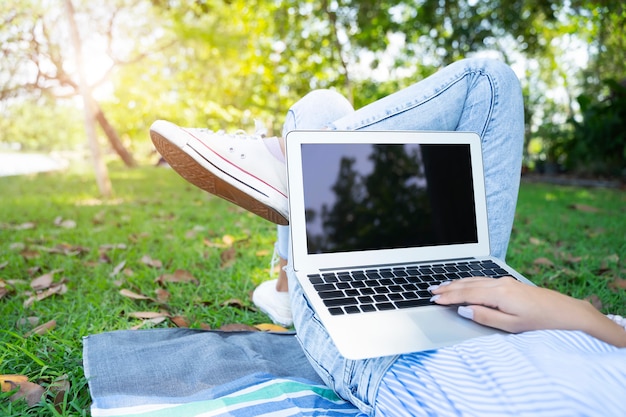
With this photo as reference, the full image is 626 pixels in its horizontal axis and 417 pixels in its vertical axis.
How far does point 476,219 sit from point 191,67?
13.4 metres

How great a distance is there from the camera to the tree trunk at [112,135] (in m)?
9.84

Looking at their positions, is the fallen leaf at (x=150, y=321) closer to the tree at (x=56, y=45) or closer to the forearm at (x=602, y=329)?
the forearm at (x=602, y=329)

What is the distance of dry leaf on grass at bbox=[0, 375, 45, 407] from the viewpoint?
1.31 m

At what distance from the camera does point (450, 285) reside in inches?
47.3

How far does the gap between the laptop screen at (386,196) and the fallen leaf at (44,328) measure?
1.08 m

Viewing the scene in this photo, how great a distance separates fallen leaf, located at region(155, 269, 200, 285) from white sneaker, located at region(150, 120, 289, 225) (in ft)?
2.69

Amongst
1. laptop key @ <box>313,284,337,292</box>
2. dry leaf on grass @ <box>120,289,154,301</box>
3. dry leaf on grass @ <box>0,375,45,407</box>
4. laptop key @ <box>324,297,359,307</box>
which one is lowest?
→ dry leaf on grass @ <box>120,289,154,301</box>

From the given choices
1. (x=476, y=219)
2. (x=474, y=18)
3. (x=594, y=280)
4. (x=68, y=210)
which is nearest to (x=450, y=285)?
(x=476, y=219)

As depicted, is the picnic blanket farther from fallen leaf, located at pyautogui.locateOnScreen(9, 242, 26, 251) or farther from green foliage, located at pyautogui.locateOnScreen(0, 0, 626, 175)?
green foliage, located at pyautogui.locateOnScreen(0, 0, 626, 175)

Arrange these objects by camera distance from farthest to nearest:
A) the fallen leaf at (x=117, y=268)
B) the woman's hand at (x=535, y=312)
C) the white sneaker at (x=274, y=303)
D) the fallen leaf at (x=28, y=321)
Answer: the fallen leaf at (x=117, y=268) → the white sneaker at (x=274, y=303) → the fallen leaf at (x=28, y=321) → the woman's hand at (x=535, y=312)

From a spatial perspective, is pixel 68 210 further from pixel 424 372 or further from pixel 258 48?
pixel 258 48

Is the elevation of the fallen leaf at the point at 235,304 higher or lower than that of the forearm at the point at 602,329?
lower

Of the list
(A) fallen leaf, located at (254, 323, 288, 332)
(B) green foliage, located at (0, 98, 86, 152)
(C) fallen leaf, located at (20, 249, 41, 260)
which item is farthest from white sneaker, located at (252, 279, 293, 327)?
(B) green foliage, located at (0, 98, 86, 152)

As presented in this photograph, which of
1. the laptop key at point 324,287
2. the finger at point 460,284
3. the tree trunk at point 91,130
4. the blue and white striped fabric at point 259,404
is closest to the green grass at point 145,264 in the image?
the blue and white striped fabric at point 259,404
